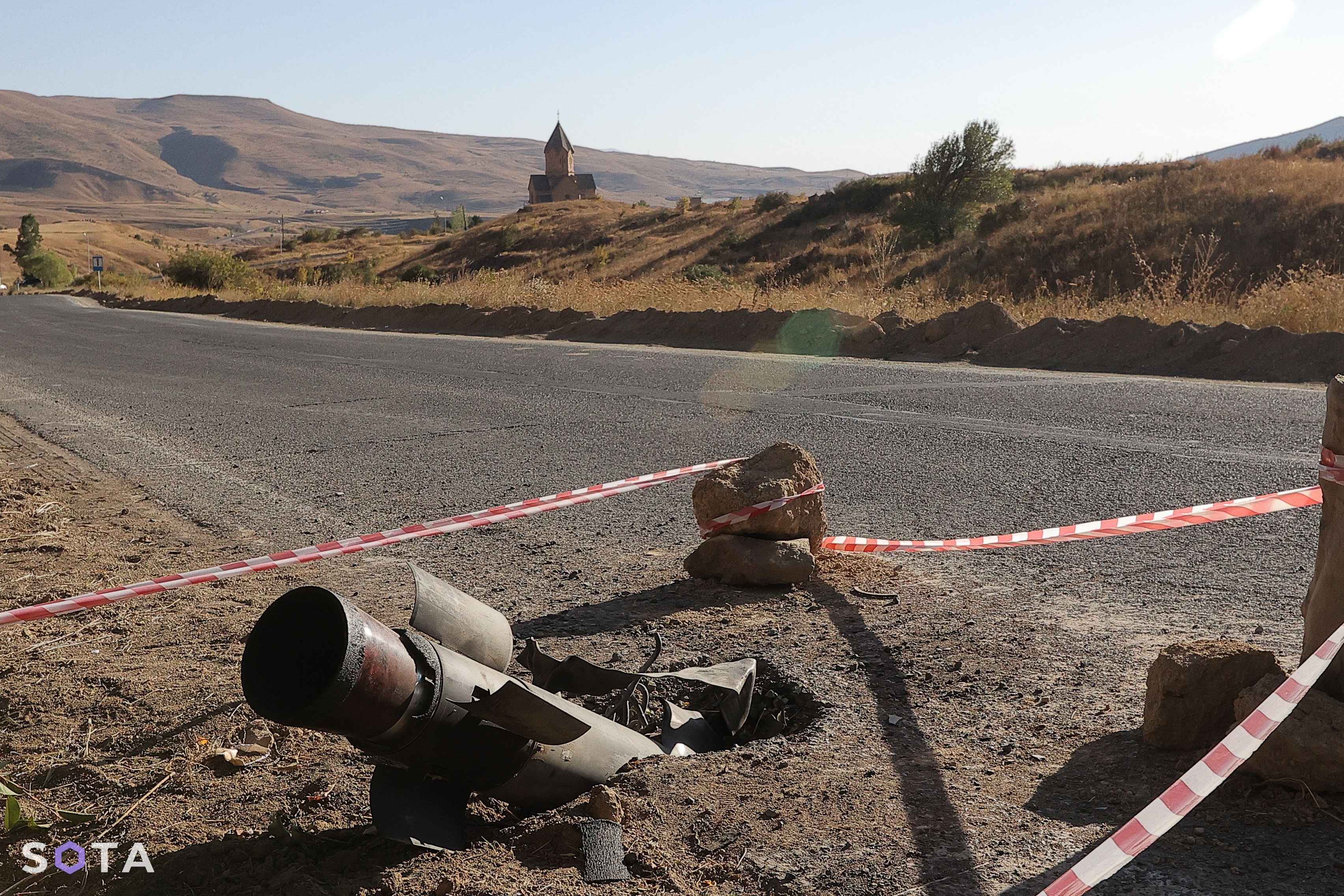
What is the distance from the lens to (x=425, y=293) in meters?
27.4

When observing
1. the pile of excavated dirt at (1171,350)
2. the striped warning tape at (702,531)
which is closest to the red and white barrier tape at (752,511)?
the striped warning tape at (702,531)

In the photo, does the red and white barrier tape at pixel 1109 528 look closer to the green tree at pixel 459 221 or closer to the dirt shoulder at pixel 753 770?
the dirt shoulder at pixel 753 770

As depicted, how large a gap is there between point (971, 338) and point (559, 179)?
123 metres

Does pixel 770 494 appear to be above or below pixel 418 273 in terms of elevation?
below

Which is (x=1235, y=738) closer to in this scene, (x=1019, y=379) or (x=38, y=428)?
(x=1019, y=379)

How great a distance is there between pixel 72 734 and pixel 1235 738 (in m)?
3.37

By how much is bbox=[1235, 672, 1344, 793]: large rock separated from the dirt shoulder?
79 mm

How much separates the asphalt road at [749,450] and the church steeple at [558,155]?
4907 inches

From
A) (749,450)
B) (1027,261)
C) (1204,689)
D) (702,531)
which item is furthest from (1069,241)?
(1204,689)

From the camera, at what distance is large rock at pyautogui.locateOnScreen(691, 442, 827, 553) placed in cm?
479

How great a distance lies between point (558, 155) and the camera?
135125 mm

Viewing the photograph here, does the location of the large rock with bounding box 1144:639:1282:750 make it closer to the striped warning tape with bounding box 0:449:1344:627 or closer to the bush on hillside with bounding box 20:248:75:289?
the striped warning tape with bounding box 0:449:1344:627

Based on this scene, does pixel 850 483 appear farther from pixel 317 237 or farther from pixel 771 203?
pixel 317 237

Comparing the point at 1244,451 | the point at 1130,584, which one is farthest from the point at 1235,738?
the point at 1244,451
